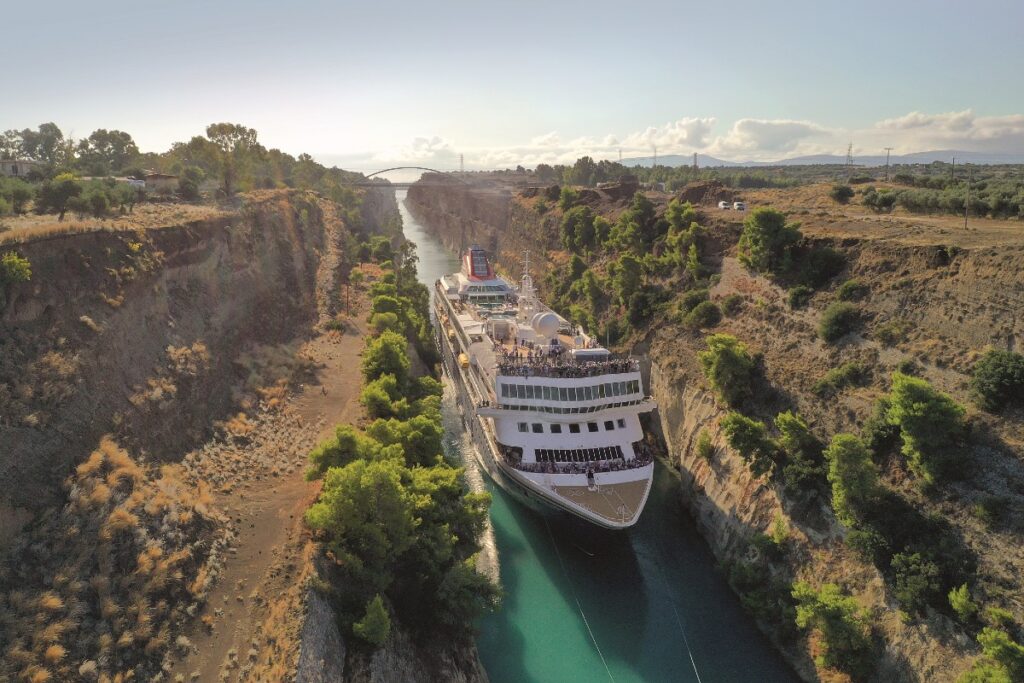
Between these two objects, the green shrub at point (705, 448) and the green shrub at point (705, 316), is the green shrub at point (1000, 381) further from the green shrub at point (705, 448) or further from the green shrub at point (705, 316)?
the green shrub at point (705, 316)

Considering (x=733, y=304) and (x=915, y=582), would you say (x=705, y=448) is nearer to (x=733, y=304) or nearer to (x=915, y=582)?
(x=733, y=304)

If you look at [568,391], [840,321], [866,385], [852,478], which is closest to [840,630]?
[852,478]

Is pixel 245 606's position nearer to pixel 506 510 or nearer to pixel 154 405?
pixel 154 405

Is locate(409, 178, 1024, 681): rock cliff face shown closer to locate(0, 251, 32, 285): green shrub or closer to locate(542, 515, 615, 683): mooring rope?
locate(542, 515, 615, 683): mooring rope

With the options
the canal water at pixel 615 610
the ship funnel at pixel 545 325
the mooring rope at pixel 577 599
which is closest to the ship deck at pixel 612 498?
the canal water at pixel 615 610

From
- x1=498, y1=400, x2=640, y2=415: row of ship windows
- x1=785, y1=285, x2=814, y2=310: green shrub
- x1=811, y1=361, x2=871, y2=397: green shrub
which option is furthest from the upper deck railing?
x1=785, y1=285, x2=814, y2=310: green shrub

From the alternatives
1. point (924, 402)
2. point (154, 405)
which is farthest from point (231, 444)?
point (924, 402)
